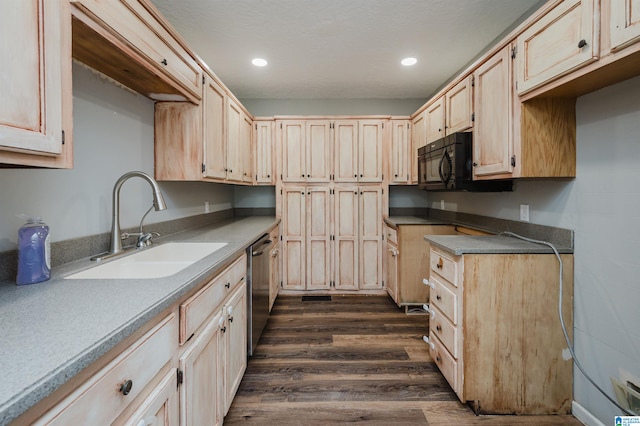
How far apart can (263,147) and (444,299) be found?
275 centimetres

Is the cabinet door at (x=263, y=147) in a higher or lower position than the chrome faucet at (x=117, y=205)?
higher

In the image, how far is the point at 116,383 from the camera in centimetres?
73

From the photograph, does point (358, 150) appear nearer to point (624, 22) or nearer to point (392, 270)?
point (392, 270)

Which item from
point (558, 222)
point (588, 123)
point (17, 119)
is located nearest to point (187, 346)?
point (17, 119)

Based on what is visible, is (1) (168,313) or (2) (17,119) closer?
(2) (17,119)

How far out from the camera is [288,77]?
336 centimetres

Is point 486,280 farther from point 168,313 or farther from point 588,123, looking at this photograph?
point 168,313

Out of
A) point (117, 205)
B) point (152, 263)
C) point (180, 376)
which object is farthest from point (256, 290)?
point (180, 376)

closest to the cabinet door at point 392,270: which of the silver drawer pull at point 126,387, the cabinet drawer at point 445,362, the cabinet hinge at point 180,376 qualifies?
the cabinet drawer at point 445,362

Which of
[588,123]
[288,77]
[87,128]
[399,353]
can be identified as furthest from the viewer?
[288,77]

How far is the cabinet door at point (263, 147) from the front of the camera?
12.3 feet

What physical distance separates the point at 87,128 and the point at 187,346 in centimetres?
123

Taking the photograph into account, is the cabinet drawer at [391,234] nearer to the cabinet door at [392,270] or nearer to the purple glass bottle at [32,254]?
the cabinet door at [392,270]

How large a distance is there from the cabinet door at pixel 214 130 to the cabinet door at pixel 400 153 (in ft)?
6.76
